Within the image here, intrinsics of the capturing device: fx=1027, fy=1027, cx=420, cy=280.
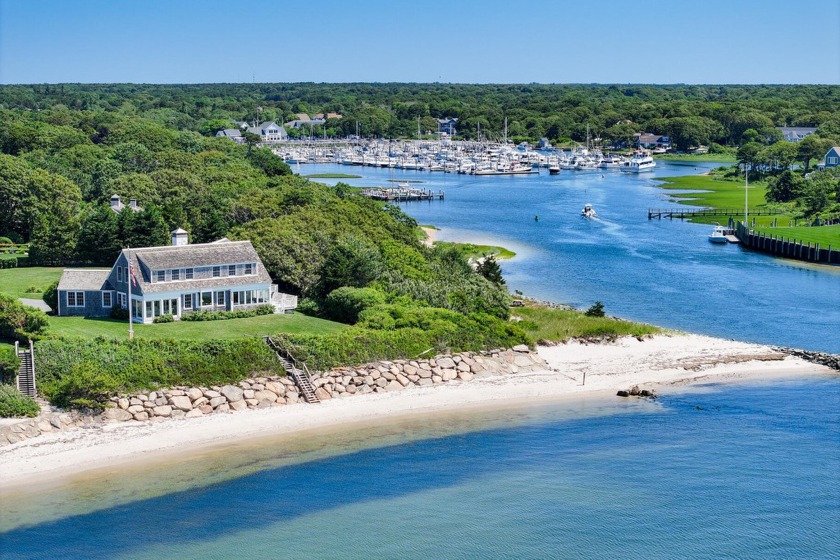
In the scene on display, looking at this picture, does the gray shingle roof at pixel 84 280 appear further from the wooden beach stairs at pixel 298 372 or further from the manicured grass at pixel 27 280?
the wooden beach stairs at pixel 298 372

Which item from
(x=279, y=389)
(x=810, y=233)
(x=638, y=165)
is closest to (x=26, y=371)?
(x=279, y=389)

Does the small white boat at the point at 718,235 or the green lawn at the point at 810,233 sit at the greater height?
the green lawn at the point at 810,233

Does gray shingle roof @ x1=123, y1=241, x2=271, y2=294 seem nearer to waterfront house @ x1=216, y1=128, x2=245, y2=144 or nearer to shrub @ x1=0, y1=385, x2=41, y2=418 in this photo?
shrub @ x1=0, y1=385, x2=41, y2=418

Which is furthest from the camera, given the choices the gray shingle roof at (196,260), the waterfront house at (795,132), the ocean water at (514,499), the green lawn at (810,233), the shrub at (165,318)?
the waterfront house at (795,132)

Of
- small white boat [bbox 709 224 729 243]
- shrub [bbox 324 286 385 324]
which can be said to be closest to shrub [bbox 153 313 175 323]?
shrub [bbox 324 286 385 324]

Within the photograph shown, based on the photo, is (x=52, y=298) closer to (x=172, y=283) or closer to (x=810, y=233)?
(x=172, y=283)

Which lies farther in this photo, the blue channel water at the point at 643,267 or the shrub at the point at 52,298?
the blue channel water at the point at 643,267

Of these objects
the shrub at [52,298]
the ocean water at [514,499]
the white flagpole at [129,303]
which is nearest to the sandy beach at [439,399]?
the ocean water at [514,499]
